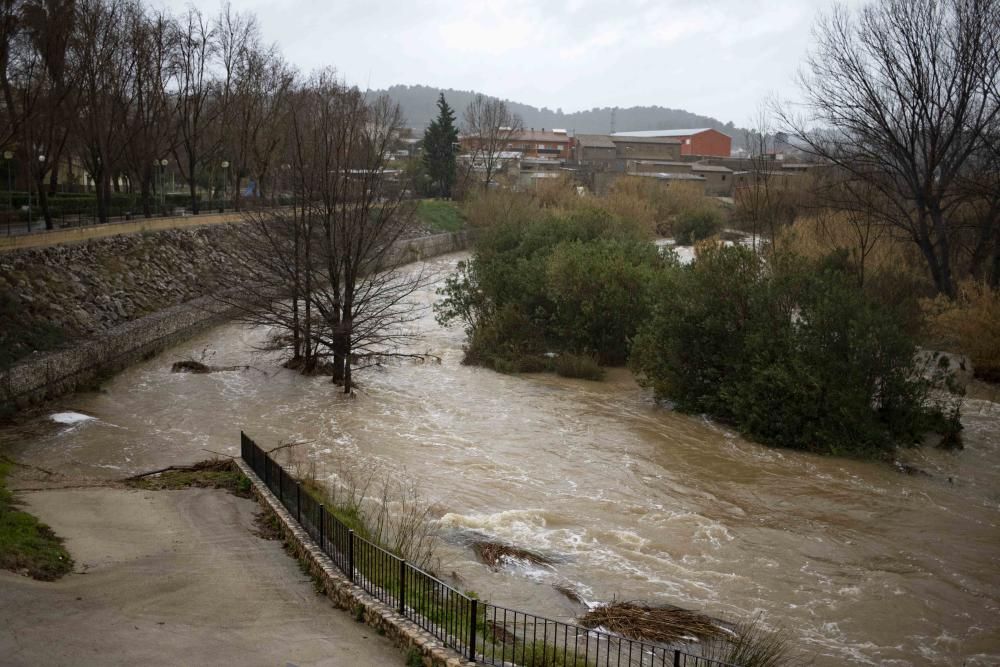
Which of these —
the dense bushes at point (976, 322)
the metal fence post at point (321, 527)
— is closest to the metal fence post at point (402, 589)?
the metal fence post at point (321, 527)

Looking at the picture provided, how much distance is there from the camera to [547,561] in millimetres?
13695

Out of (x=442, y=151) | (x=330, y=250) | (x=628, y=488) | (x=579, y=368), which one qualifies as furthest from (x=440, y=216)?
(x=628, y=488)

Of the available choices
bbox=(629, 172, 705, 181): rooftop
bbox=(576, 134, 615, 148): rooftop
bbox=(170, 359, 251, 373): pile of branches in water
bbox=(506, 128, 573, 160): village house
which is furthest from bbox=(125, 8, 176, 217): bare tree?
bbox=(506, 128, 573, 160): village house

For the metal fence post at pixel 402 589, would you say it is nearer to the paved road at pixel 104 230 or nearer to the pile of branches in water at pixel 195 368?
the pile of branches in water at pixel 195 368

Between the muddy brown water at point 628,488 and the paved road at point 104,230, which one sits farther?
the paved road at point 104,230

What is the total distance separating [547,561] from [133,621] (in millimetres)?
6315

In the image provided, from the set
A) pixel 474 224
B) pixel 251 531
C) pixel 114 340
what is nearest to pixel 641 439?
pixel 251 531

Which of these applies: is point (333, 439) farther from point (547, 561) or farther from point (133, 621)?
point (133, 621)

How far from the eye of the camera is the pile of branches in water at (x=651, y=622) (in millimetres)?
11016

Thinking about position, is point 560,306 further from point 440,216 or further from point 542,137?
point 542,137

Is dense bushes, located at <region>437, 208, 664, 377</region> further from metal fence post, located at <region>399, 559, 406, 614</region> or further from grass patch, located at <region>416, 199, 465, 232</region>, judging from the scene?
grass patch, located at <region>416, 199, 465, 232</region>

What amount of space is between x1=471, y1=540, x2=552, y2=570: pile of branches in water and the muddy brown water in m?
0.24

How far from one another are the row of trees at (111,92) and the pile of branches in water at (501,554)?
2219cm

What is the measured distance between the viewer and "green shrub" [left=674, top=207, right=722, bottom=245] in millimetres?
59781
